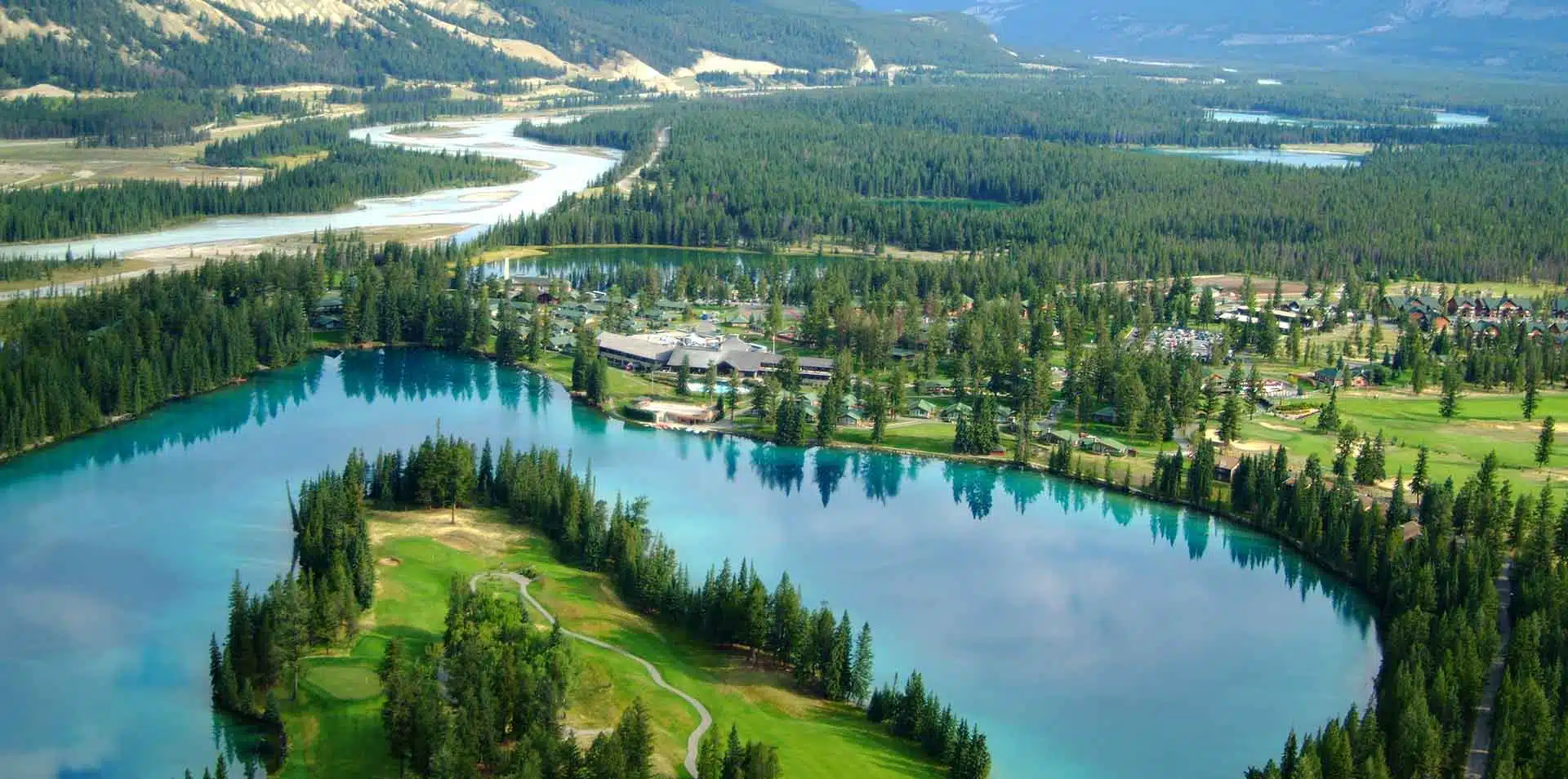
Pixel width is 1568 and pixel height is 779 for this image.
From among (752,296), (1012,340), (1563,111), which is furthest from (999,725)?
(1563,111)

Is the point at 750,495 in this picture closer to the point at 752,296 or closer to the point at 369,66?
the point at 752,296

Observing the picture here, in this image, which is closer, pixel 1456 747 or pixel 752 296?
pixel 1456 747

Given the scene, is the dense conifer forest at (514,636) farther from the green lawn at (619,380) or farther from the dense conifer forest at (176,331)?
the green lawn at (619,380)

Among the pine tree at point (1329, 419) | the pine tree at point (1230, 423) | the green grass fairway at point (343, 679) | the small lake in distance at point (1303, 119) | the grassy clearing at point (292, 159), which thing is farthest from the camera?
the small lake in distance at point (1303, 119)

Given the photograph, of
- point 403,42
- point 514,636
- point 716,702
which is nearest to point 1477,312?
point 716,702

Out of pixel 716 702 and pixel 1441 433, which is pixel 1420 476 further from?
pixel 716 702

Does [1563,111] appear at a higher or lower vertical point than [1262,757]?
higher

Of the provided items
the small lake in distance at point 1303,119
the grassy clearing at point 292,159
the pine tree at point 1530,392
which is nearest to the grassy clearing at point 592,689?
the pine tree at point 1530,392
